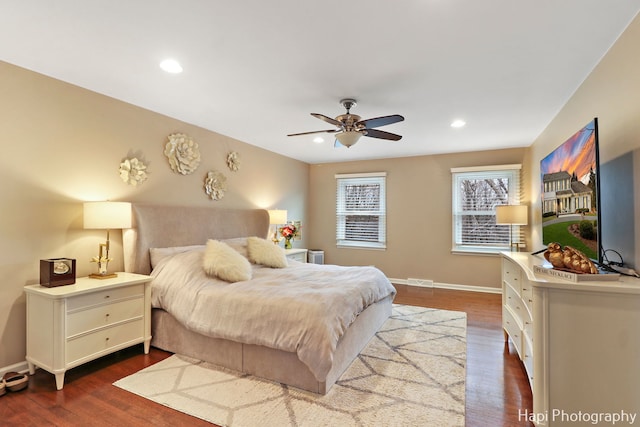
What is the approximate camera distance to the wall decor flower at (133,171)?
3271mm

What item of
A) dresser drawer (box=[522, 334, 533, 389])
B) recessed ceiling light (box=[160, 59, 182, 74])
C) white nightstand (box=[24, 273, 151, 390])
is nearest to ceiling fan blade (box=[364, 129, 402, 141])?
recessed ceiling light (box=[160, 59, 182, 74])

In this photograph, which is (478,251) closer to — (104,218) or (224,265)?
(224,265)

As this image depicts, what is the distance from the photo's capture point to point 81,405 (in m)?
2.11

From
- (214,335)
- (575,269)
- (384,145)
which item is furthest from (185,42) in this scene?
(384,145)

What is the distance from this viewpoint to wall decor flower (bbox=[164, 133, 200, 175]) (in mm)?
3764

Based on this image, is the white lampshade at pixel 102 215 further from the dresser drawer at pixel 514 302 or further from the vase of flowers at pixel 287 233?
the dresser drawer at pixel 514 302

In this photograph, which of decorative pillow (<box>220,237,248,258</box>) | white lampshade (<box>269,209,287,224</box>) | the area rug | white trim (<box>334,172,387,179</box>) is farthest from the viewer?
white trim (<box>334,172,387,179</box>)

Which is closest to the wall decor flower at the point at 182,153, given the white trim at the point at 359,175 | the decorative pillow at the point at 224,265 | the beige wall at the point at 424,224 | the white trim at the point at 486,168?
the decorative pillow at the point at 224,265

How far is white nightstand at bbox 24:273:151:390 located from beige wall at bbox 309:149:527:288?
4.31m

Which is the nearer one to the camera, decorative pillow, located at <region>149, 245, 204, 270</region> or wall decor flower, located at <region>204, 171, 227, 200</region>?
decorative pillow, located at <region>149, 245, 204, 270</region>

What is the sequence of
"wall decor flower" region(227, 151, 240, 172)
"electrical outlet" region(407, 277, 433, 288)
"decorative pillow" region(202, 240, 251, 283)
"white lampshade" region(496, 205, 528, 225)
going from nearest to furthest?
1. "decorative pillow" region(202, 240, 251, 283)
2. "white lampshade" region(496, 205, 528, 225)
3. "wall decor flower" region(227, 151, 240, 172)
4. "electrical outlet" region(407, 277, 433, 288)

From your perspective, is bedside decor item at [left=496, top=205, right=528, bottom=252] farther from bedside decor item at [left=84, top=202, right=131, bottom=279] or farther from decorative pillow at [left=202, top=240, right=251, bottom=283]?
bedside decor item at [left=84, top=202, right=131, bottom=279]

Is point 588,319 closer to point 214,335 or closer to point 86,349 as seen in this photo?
point 214,335

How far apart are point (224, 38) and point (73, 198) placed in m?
2.08
